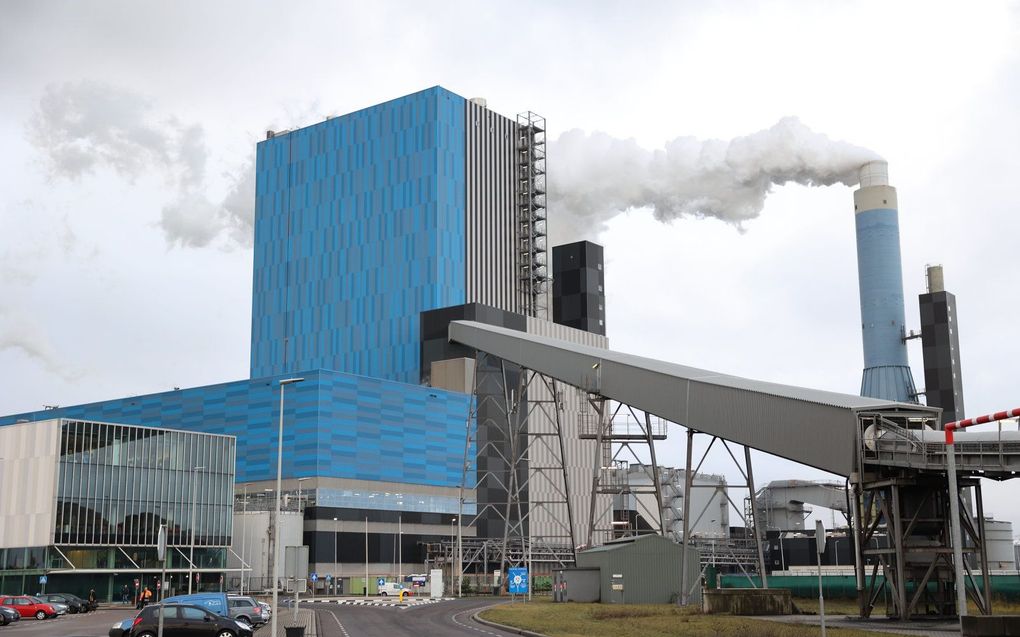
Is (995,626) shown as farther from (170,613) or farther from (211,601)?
(211,601)

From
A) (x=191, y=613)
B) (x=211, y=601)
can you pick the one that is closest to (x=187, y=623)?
(x=191, y=613)

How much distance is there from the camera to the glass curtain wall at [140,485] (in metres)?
83.6

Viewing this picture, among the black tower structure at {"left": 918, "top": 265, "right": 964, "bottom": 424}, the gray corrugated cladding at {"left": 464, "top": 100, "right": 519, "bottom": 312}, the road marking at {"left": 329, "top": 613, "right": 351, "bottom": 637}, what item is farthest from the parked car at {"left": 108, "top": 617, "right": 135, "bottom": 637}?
the gray corrugated cladding at {"left": 464, "top": 100, "right": 519, "bottom": 312}

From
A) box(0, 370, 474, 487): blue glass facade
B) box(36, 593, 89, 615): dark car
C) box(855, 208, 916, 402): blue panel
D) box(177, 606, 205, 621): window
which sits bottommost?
box(36, 593, 89, 615): dark car

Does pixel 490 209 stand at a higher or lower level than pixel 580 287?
higher

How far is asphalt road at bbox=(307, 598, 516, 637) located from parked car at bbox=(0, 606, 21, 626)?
15.9 metres

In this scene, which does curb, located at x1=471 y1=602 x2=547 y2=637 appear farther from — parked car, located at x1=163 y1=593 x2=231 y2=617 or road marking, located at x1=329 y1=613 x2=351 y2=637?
parked car, located at x1=163 y1=593 x2=231 y2=617

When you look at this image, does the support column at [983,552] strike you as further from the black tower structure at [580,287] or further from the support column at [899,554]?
the black tower structure at [580,287]

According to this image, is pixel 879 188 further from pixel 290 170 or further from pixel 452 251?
pixel 290 170

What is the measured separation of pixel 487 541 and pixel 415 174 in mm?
48799

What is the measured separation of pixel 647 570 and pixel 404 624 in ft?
57.5

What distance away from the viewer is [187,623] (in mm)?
38500

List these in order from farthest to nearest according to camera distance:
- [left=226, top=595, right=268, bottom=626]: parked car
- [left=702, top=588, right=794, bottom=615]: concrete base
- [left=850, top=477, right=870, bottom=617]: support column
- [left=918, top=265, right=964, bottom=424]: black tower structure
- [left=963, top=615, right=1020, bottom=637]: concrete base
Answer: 1. [left=918, top=265, right=964, bottom=424]: black tower structure
2. [left=702, top=588, right=794, bottom=615]: concrete base
3. [left=226, top=595, right=268, bottom=626]: parked car
4. [left=850, top=477, right=870, bottom=617]: support column
5. [left=963, top=615, right=1020, bottom=637]: concrete base

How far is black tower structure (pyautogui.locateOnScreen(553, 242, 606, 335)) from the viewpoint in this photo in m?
145
